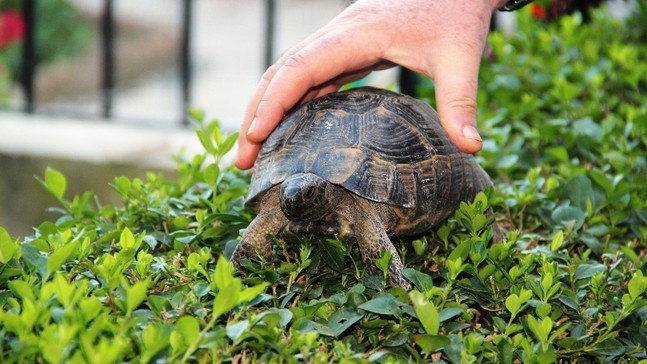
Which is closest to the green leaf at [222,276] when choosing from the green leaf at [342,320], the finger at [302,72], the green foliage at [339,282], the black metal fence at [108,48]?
the green foliage at [339,282]

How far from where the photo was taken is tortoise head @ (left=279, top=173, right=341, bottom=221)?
7.22 ft

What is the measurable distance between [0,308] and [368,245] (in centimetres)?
95

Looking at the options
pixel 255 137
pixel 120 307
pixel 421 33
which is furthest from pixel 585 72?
pixel 120 307

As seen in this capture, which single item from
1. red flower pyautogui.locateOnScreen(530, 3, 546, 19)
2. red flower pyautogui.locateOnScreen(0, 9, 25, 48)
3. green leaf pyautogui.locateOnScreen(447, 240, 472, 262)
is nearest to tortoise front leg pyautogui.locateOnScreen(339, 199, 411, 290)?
green leaf pyautogui.locateOnScreen(447, 240, 472, 262)

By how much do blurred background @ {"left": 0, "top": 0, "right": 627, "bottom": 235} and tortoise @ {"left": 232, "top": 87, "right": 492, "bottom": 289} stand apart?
1207mm

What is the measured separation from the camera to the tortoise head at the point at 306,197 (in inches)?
86.6

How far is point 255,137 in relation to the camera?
8.52 feet

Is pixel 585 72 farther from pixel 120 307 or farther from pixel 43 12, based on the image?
pixel 43 12

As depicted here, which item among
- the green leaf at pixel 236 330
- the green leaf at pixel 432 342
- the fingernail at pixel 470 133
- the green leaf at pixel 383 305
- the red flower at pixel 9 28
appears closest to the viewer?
the green leaf at pixel 236 330

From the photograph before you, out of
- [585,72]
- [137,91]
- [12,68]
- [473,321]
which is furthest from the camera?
[137,91]

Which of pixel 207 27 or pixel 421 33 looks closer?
pixel 421 33

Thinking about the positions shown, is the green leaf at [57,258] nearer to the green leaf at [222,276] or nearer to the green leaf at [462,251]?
the green leaf at [222,276]

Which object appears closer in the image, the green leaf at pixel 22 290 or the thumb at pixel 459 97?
the green leaf at pixel 22 290

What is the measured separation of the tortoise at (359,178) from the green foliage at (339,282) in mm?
72
